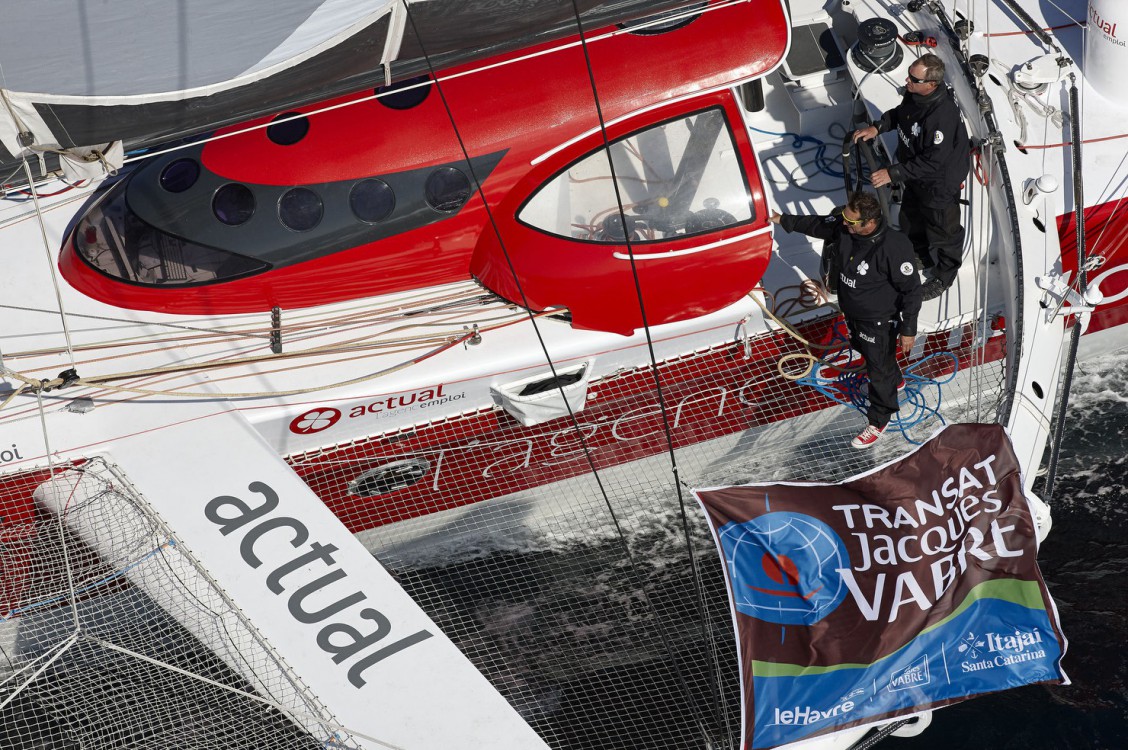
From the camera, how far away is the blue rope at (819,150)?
5727mm

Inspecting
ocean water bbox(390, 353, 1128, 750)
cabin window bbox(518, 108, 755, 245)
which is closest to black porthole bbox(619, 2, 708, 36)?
cabin window bbox(518, 108, 755, 245)

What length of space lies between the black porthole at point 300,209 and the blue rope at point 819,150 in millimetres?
2412

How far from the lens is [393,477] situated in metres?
5.31

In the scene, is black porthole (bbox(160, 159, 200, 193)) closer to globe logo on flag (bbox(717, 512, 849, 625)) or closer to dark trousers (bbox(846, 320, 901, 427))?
globe logo on flag (bbox(717, 512, 849, 625))

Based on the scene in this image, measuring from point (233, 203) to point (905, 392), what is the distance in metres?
3.16

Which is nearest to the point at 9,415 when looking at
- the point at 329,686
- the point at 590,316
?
the point at 329,686

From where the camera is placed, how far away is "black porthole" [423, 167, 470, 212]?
5023 mm

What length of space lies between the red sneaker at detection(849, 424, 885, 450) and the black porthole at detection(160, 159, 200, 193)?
125 inches

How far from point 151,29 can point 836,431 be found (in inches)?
132

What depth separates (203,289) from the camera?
508cm

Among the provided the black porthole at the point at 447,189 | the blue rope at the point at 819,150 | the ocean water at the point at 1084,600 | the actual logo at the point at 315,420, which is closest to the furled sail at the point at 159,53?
the black porthole at the point at 447,189

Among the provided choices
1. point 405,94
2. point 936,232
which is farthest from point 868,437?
point 405,94

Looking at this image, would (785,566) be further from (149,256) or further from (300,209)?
(149,256)

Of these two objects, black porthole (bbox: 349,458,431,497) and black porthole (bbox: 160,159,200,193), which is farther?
black porthole (bbox: 349,458,431,497)
